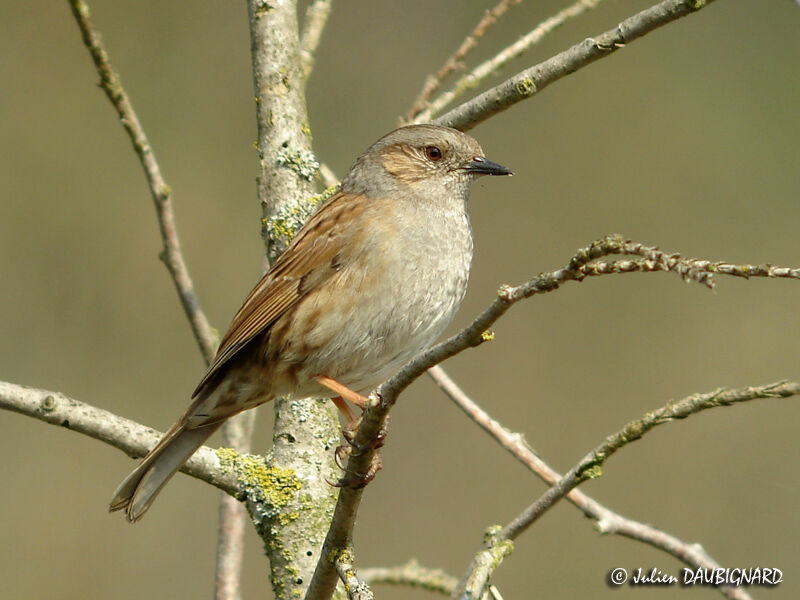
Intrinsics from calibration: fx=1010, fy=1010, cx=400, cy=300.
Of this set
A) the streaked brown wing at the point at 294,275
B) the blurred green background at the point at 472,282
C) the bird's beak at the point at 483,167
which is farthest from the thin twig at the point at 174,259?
the blurred green background at the point at 472,282

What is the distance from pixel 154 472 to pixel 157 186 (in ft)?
3.40

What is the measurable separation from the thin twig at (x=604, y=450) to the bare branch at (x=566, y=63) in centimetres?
102

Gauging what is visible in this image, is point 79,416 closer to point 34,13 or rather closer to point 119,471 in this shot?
point 119,471

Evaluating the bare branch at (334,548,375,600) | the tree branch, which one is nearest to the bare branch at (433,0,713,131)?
the tree branch

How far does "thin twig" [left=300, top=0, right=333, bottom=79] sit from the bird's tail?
5.11 feet

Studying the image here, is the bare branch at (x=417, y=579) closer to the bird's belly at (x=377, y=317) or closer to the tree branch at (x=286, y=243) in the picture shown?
the tree branch at (x=286, y=243)

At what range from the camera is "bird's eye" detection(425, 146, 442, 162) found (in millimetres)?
3703

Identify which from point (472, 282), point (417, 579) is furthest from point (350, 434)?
point (472, 282)

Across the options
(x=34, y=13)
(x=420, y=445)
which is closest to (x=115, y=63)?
(x=34, y=13)

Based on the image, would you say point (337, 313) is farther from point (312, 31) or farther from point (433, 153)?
point (312, 31)

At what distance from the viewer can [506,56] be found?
3.63 meters

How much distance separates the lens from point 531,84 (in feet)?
9.87

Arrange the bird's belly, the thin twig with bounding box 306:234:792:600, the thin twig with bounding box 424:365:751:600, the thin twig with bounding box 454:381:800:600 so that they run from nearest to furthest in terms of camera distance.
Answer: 1. the thin twig with bounding box 306:234:792:600
2. the thin twig with bounding box 454:381:800:600
3. the thin twig with bounding box 424:365:751:600
4. the bird's belly

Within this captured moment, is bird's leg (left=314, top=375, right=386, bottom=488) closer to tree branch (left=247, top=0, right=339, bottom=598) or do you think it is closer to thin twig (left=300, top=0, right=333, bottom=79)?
tree branch (left=247, top=0, right=339, bottom=598)
